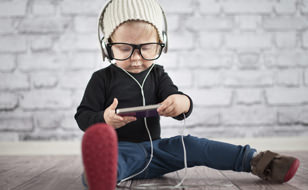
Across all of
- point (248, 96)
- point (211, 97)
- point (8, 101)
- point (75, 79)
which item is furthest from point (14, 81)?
point (248, 96)

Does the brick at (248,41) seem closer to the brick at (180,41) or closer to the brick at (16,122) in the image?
the brick at (180,41)

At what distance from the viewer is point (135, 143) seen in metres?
0.97

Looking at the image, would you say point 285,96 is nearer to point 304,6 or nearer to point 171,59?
point 304,6

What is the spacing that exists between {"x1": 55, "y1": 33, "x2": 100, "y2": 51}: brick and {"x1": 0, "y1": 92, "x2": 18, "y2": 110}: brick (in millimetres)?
356

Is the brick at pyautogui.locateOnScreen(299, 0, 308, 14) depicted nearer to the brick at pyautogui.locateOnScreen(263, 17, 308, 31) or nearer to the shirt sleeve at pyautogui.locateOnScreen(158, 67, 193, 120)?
the brick at pyautogui.locateOnScreen(263, 17, 308, 31)

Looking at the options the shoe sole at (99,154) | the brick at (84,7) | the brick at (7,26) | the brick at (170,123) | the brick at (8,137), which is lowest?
the brick at (8,137)

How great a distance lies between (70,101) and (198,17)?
81cm

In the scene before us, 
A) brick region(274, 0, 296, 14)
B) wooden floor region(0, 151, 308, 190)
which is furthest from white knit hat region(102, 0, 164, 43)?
brick region(274, 0, 296, 14)

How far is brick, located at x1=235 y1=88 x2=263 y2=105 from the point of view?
5.69 feet

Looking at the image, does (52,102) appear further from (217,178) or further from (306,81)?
(306,81)

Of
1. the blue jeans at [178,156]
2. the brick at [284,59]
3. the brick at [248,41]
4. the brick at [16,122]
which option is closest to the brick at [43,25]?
the brick at [16,122]

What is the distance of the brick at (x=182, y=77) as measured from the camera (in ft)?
5.60

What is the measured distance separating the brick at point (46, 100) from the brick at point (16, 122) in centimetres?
5

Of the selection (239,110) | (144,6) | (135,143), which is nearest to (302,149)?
(239,110)
